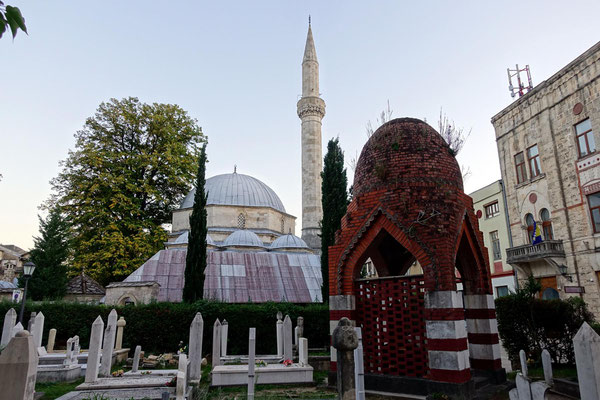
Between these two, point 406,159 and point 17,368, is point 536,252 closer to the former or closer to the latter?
point 406,159

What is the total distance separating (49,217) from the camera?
959 inches

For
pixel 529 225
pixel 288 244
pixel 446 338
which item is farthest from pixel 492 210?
pixel 446 338

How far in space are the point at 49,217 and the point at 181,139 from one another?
10465mm

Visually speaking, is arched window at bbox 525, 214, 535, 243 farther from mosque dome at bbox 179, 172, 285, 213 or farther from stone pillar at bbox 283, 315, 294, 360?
mosque dome at bbox 179, 172, 285, 213

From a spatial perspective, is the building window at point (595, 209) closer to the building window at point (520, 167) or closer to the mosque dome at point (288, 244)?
the building window at point (520, 167)

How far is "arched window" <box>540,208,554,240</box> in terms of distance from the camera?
17.6m

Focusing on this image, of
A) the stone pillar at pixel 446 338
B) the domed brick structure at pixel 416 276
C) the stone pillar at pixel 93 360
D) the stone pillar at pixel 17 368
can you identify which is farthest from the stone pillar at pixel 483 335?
the stone pillar at pixel 93 360

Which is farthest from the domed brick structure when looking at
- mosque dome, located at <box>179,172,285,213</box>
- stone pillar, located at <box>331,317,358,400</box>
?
mosque dome, located at <box>179,172,285,213</box>

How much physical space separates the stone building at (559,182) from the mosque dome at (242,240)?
52.6 ft

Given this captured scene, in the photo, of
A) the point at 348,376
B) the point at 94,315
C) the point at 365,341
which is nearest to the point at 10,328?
the point at 94,315

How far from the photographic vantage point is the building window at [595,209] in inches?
601

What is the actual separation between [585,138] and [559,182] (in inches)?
83.8

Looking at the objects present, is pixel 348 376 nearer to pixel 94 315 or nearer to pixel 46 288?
pixel 94 315

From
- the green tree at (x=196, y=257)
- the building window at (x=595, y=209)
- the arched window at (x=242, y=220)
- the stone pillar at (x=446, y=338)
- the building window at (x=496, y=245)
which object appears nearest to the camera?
the stone pillar at (x=446, y=338)
